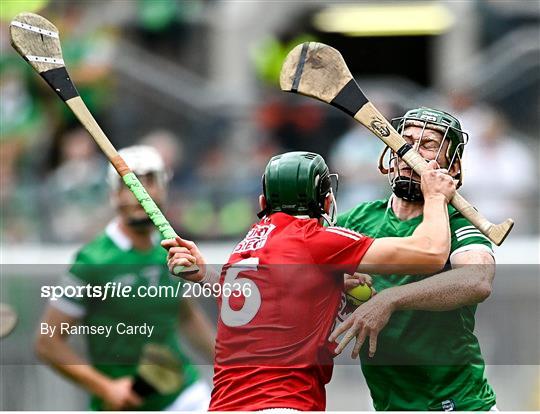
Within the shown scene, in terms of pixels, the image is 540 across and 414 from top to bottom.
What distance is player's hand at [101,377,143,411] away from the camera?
269 inches

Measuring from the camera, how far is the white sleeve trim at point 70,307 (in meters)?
6.67

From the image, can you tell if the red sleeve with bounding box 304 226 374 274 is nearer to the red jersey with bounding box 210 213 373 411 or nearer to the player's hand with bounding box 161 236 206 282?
the red jersey with bounding box 210 213 373 411

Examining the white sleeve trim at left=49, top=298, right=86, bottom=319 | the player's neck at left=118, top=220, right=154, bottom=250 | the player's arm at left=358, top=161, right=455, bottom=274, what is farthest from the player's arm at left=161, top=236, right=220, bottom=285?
the player's neck at left=118, top=220, right=154, bottom=250

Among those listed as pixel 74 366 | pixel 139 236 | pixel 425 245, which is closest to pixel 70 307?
pixel 74 366

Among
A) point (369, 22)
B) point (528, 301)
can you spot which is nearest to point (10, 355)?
point (528, 301)

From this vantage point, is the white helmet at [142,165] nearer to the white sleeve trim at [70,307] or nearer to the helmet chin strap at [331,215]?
the white sleeve trim at [70,307]

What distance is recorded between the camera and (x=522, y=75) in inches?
529

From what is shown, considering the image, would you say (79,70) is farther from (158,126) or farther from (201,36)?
(201,36)

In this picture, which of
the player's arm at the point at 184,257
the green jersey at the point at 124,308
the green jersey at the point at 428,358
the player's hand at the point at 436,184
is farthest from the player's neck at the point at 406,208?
the green jersey at the point at 124,308

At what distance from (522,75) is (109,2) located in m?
4.07

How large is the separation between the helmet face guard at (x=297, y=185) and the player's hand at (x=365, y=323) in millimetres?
350

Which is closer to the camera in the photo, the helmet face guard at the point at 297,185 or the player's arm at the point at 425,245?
the player's arm at the point at 425,245

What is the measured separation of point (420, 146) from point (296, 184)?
54 cm

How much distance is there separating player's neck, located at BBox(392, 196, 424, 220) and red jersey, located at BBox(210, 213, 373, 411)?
469 mm
